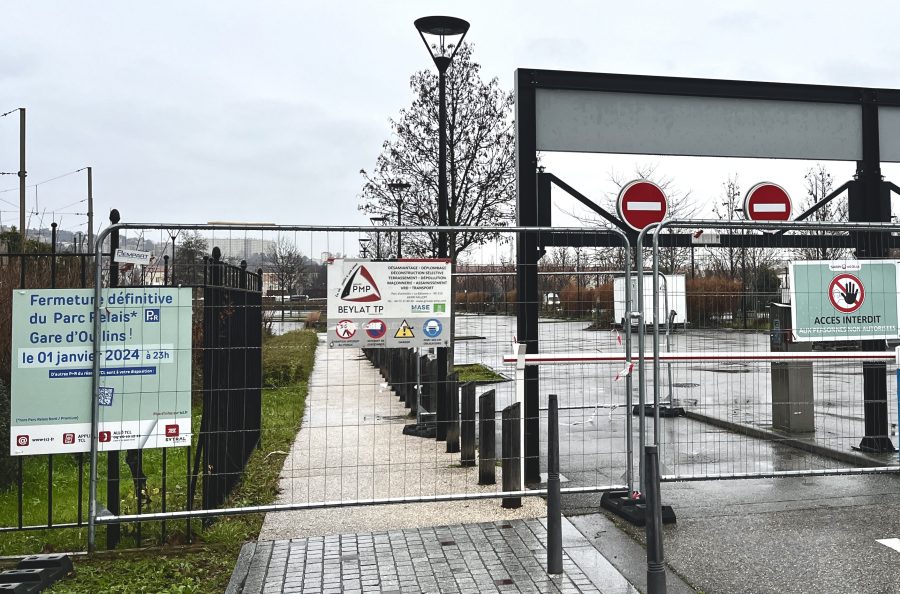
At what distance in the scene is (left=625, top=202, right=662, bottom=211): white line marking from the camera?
7.11m

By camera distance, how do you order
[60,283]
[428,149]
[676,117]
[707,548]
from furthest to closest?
[428,149]
[60,283]
[676,117]
[707,548]

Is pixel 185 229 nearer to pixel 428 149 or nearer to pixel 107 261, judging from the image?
pixel 107 261

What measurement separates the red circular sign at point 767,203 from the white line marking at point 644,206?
111 centimetres

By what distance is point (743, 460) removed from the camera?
8.40 meters

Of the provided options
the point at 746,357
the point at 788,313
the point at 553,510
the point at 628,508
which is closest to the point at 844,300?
the point at 788,313

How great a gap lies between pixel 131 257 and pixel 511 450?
3.26m

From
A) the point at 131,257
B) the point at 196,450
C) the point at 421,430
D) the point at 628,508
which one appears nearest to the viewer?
the point at 131,257

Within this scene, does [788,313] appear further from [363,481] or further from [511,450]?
[363,481]

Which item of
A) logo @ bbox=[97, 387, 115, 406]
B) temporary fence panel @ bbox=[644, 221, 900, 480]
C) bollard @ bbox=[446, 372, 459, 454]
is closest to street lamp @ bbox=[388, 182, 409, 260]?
bollard @ bbox=[446, 372, 459, 454]

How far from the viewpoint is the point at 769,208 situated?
7.69 m

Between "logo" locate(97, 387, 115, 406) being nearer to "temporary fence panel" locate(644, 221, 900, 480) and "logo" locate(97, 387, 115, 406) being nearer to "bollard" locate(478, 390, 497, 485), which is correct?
"bollard" locate(478, 390, 497, 485)

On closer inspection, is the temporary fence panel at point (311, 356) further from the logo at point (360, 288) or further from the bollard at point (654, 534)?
the bollard at point (654, 534)

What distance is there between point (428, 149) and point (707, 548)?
14.9m

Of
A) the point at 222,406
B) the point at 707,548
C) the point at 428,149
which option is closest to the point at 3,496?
the point at 222,406
